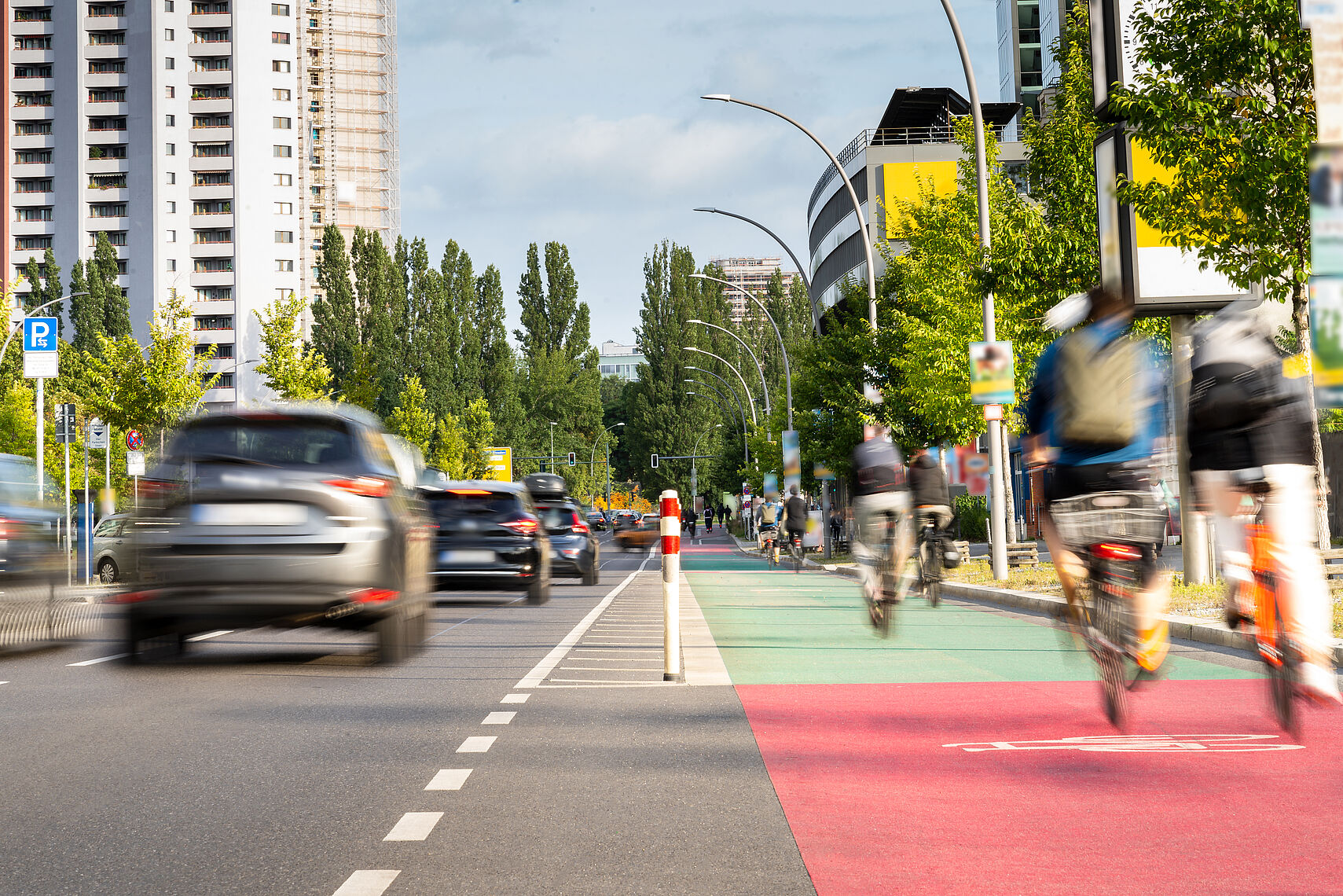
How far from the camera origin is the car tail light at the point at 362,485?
32.2 feet

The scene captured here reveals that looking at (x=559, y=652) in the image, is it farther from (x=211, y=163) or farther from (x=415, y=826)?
(x=211, y=163)

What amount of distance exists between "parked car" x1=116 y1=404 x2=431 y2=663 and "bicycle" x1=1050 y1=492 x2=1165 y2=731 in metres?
4.80

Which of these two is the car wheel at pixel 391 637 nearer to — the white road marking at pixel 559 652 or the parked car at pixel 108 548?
the white road marking at pixel 559 652

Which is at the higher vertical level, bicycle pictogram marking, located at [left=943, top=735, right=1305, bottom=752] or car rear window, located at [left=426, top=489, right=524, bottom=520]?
car rear window, located at [left=426, top=489, right=524, bottom=520]

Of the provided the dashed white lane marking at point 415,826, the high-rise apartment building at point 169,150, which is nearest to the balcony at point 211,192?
the high-rise apartment building at point 169,150

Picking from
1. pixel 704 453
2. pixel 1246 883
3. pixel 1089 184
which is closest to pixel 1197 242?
pixel 1089 184

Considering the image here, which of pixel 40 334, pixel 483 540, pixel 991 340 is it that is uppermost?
pixel 40 334

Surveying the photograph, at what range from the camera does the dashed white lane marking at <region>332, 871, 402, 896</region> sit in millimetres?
4652

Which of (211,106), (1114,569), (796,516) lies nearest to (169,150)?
(211,106)

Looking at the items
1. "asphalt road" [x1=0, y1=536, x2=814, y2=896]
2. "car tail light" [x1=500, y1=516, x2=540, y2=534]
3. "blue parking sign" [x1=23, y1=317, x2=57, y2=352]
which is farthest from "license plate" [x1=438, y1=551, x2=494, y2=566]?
"blue parking sign" [x1=23, y1=317, x2=57, y2=352]

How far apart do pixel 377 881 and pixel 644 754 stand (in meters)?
2.61

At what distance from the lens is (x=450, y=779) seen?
262 inches

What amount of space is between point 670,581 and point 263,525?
8.97 feet

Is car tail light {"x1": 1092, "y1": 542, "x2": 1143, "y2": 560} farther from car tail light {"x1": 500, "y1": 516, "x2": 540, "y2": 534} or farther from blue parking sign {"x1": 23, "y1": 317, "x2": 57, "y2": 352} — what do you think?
blue parking sign {"x1": 23, "y1": 317, "x2": 57, "y2": 352}
